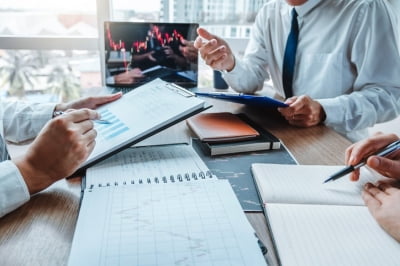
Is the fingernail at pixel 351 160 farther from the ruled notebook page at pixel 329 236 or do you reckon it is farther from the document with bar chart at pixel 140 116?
the document with bar chart at pixel 140 116

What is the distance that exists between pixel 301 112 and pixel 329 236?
1.73 ft

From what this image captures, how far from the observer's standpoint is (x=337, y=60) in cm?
122

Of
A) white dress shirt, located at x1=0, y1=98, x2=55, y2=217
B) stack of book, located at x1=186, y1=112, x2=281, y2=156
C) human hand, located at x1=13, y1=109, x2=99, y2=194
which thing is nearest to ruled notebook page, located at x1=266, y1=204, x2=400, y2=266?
stack of book, located at x1=186, y1=112, x2=281, y2=156

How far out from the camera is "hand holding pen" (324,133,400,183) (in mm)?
611

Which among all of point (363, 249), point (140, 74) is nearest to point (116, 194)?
point (363, 249)

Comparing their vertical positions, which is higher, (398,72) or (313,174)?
(398,72)

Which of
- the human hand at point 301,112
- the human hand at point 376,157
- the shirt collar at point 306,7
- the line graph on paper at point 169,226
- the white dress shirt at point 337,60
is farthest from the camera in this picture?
the shirt collar at point 306,7

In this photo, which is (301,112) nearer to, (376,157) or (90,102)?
(376,157)

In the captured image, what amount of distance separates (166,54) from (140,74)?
0.41 feet

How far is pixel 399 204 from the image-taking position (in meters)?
0.51

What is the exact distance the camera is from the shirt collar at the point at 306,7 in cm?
126

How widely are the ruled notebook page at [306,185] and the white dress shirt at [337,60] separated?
393 mm

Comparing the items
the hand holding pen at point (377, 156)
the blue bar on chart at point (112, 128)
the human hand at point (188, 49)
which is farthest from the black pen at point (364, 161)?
the human hand at point (188, 49)

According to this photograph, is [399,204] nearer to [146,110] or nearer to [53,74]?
[146,110]
